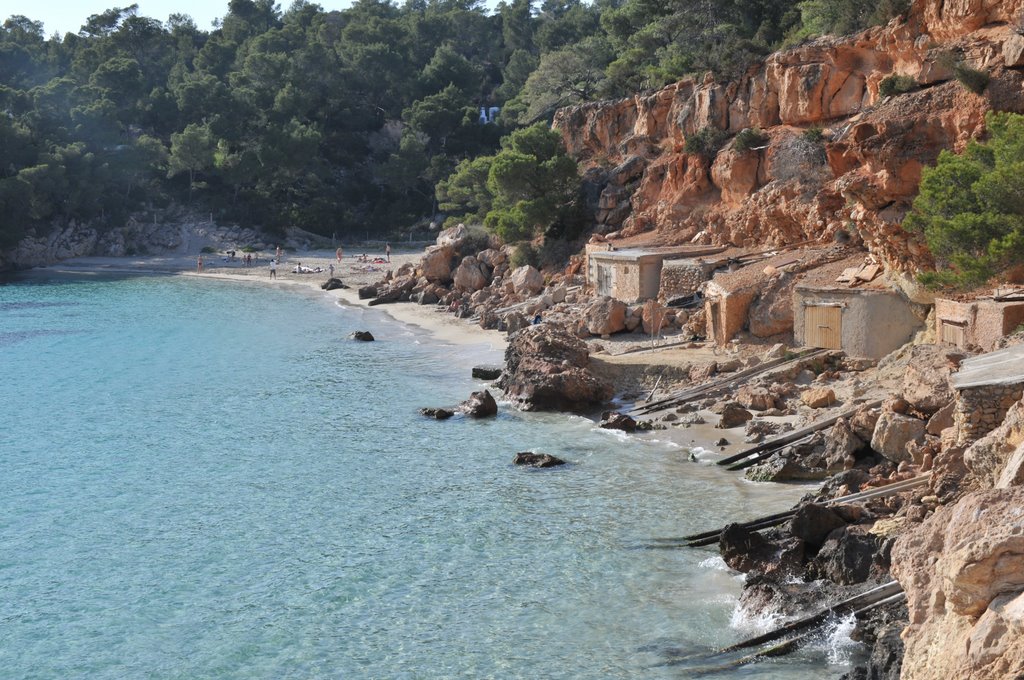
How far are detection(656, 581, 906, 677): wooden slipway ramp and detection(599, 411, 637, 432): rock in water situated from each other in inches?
433

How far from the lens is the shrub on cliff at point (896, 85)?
1190 inches

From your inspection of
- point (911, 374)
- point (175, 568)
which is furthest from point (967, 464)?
point (175, 568)

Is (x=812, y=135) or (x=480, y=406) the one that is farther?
(x=812, y=135)

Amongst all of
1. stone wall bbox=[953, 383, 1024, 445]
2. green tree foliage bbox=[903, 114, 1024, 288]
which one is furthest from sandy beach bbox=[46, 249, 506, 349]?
stone wall bbox=[953, 383, 1024, 445]

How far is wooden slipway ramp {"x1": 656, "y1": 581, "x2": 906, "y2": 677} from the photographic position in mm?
12875

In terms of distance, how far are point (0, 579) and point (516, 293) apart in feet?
91.6

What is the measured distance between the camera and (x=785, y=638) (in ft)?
43.0

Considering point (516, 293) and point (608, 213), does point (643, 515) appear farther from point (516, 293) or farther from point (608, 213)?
point (608, 213)

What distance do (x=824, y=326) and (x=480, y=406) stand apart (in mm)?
8607

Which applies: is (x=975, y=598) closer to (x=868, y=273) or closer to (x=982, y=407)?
(x=982, y=407)

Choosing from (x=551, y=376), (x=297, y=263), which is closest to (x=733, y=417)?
(x=551, y=376)

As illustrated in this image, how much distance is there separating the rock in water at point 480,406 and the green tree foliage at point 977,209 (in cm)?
1039

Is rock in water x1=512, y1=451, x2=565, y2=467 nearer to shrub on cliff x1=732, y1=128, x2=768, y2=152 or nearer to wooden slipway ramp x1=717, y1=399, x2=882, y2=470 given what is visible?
wooden slipway ramp x1=717, y1=399, x2=882, y2=470

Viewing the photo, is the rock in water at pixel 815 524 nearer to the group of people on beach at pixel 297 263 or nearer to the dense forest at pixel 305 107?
the dense forest at pixel 305 107
